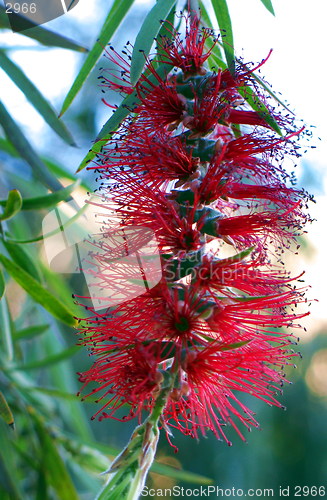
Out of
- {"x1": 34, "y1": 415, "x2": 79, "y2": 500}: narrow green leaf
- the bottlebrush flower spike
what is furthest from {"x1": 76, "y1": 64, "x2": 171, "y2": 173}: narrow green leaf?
{"x1": 34, "y1": 415, "x2": 79, "y2": 500}: narrow green leaf

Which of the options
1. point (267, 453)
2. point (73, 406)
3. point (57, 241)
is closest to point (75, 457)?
point (73, 406)

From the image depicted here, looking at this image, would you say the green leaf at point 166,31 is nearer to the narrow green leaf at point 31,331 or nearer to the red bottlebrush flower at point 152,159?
the red bottlebrush flower at point 152,159

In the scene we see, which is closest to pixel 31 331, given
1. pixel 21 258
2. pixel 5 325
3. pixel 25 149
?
pixel 5 325

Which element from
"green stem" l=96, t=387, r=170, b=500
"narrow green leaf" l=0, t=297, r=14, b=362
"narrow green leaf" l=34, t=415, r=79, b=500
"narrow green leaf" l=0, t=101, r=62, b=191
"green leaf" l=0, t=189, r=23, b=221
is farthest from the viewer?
"narrow green leaf" l=34, t=415, r=79, b=500

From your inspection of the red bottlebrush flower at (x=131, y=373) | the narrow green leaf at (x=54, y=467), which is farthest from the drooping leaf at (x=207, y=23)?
the narrow green leaf at (x=54, y=467)

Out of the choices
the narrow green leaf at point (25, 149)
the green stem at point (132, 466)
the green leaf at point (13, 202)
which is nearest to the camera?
the green stem at point (132, 466)

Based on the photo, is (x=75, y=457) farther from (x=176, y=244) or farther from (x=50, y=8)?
(x=50, y=8)

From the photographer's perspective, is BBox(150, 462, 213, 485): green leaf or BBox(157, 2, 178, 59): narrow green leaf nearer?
BBox(157, 2, 178, 59): narrow green leaf

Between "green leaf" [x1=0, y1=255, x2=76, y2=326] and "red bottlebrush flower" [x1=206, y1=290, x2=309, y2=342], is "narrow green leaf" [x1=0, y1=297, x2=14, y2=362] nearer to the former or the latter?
"green leaf" [x1=0, y1=255, x2=76, y2=326]
